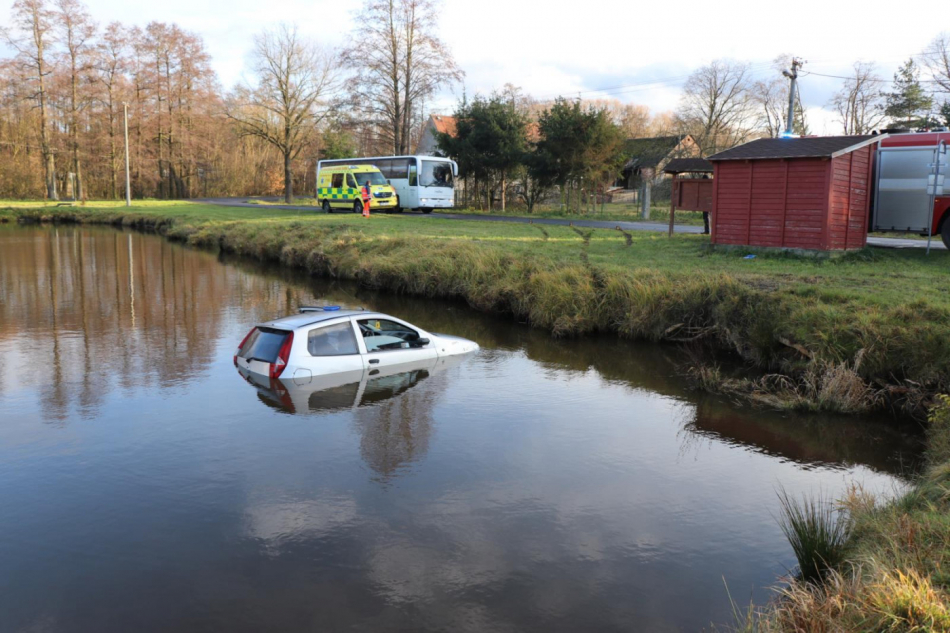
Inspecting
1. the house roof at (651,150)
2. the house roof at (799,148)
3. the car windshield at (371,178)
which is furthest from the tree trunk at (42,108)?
the house roof at (799,148)

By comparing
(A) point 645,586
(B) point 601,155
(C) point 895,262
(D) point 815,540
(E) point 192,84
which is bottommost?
(A) point 645,586

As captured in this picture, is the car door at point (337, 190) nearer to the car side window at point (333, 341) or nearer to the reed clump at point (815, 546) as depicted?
the car side window at point (333, 341)

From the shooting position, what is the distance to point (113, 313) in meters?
19.9

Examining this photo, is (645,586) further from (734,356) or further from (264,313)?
(264,313)

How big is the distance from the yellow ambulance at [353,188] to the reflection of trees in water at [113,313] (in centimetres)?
1112

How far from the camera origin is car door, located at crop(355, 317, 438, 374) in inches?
531

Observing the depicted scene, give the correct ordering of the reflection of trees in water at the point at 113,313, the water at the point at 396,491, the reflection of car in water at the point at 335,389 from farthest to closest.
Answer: the reflection of trees in water at the point at 113,313 < the reflection of car in water at the point at 335,389 < the water at the point at 396,491

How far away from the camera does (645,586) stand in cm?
708

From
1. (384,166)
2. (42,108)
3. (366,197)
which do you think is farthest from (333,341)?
(42,108)

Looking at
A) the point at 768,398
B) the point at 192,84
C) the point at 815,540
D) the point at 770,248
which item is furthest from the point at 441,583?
the point at 192,84

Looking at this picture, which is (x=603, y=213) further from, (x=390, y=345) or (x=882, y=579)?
(x=882, y=579)

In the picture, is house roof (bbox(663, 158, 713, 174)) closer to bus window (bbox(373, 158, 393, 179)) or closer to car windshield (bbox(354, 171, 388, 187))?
car windshield (bbox(354, 171, 388, 187))

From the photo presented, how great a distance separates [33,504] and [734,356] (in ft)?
41.0

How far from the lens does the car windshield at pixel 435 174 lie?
138 ft
